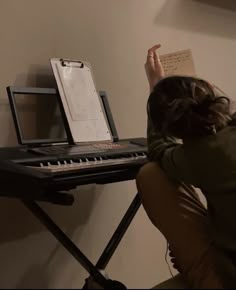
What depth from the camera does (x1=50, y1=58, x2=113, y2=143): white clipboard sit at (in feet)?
5.26

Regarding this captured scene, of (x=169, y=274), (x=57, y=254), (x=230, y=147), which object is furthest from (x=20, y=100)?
(x=169, y=274)

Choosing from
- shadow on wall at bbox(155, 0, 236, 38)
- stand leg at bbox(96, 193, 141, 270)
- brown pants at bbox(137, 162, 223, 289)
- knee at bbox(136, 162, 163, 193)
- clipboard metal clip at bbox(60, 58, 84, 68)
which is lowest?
stand leg at bbox(96, 193, 141, 270)

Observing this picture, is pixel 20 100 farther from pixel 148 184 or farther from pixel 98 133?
pixel 148 184

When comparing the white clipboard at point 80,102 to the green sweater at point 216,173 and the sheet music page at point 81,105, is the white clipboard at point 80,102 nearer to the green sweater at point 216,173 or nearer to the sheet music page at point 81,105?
→ the sheet music page at point 81,105

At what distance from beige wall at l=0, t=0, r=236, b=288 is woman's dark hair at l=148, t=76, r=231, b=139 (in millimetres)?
643

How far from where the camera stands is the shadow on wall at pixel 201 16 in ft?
7.33

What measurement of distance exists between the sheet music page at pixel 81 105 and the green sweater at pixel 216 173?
49cm

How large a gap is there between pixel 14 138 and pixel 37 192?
57 cm

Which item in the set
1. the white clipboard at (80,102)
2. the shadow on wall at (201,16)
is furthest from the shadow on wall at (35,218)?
Result: the shadow on wall at (201,16)

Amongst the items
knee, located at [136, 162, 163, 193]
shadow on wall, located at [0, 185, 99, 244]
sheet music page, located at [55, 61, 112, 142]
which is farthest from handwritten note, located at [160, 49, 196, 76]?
shadow on wall, located at [0, 185, 99, 244]

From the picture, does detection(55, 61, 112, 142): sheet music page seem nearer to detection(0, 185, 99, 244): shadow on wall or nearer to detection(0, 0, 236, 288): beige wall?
detection(0, 0, 236, 288): beige wall

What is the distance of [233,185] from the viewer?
3.63 feet

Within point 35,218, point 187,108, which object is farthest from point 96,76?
point 187,108

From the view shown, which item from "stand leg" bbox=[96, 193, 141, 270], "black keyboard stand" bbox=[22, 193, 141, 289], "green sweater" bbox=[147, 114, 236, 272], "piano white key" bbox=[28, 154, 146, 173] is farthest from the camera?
"stand leg" bbox=[96, 193, 141, 270]
